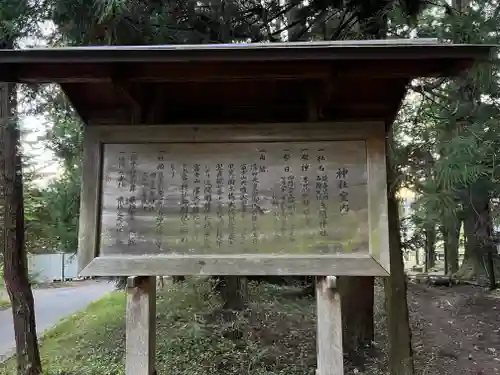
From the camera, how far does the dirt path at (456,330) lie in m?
6.93

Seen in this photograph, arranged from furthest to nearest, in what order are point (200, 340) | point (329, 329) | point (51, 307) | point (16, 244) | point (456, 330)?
1. point (51, 307)
2. point (456, 330)
3. point (200, 340)
4. point (16, 244)
5. point (329, 329)

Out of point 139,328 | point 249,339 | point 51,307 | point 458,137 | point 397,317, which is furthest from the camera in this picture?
point 51,307

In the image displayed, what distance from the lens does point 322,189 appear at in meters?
3.16

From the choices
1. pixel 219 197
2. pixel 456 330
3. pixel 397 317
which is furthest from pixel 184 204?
pixel 456 330

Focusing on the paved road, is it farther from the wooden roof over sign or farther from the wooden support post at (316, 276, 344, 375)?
the wooden support post at (316, 276, 344, 375)

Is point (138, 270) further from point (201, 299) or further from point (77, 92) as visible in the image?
point (201, 299)

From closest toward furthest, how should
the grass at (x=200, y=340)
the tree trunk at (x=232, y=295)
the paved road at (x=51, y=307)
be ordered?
the grass at (x=200, y=340), the tree trunk at (x=232, y=295), the paved road at (x=51, y=307)

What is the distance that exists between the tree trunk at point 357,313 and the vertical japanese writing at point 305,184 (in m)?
4.07

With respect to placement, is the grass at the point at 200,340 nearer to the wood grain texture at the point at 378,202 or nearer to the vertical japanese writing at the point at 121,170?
the wood grain texture at the point at 378,202

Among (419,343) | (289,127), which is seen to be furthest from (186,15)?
(419,343)

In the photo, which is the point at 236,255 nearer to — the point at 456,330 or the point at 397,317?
the point at 397,317

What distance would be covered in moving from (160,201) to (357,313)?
15.6 feet

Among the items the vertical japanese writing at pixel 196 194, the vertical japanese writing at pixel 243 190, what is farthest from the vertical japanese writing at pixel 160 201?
the vertical japanese writing at pixel 243 190

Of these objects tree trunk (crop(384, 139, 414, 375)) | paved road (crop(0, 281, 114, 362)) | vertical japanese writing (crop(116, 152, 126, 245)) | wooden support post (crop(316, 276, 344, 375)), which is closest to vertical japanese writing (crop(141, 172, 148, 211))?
vertical japanese writing (crop(116, 152, 126, 245))
